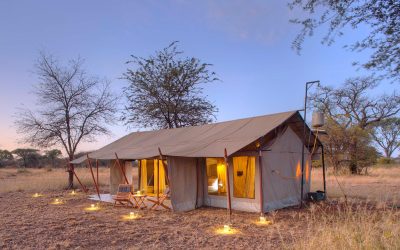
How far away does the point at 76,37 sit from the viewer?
41.4 feet

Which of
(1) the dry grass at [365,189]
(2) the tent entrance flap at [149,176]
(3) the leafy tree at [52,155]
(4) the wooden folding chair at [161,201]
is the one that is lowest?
(1) the dry grass at [365,189]

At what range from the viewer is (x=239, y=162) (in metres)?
9.07

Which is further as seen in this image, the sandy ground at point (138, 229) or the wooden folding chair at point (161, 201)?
the wooden folding chair at point (161, 201)

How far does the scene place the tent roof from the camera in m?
8.31

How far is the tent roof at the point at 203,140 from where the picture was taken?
327 inches

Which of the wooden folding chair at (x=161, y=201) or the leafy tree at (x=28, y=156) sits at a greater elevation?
the leafy tree at (x=28, y=156)

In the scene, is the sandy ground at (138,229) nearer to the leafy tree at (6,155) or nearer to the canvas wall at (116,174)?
the canvas wall at (116,174)

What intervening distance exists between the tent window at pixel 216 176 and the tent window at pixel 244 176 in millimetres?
619

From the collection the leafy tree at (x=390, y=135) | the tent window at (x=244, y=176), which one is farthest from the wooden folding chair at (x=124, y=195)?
the leafy tree at (x=390, y=135)

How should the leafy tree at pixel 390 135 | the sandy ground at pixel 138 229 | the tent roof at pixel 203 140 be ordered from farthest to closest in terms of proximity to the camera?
the leafy tree at pixel 390 135 → the tent roof at pixel 203 140 → the sandy ground at pixel 138 229

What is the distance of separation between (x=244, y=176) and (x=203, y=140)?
1.48 metres

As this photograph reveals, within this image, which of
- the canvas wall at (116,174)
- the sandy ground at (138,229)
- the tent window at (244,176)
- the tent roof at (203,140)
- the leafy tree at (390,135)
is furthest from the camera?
the leafy tree at (390,135)

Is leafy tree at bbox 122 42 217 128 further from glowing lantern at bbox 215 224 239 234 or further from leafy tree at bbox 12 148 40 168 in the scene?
leafy tree at bbox 12 148 40 168

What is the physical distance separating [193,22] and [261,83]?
4.03 metres
